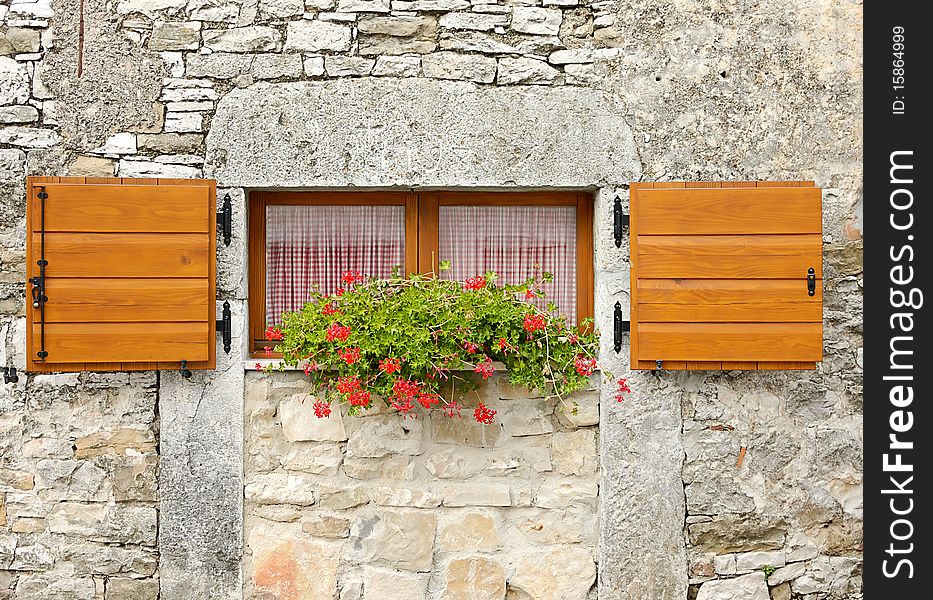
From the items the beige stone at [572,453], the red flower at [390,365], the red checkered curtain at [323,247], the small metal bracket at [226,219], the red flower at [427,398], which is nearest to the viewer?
the red flower at [390,365]

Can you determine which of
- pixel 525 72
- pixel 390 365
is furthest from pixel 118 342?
pixel 525 72

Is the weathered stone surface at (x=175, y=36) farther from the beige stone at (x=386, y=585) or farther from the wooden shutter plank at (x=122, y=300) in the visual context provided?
the beige stone at (x=386, y=585)

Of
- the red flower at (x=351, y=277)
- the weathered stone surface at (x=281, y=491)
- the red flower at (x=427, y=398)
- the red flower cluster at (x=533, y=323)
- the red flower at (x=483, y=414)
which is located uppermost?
the red flower at (x=351, y=277)

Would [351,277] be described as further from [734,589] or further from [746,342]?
[734,589]

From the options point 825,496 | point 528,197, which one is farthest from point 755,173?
point 825,496

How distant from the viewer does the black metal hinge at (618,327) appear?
323cm

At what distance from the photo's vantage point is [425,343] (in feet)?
9.51

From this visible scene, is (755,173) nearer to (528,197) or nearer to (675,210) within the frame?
(675,210)

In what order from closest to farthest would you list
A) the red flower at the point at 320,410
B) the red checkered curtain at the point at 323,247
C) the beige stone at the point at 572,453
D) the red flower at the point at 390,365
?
the red flower at the point at 390,365 → the red flower at the point at 320,410 → the beige stone at the point at 572,453 → the red checkered curtain at the point at 323,247

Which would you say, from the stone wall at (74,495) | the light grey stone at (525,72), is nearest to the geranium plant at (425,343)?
the stone wall at (74,495)

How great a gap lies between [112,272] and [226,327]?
1.66ft

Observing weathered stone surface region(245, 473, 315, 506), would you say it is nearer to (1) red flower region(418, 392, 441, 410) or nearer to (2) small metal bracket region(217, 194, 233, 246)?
(1) red flower region(418, 392, 441, 410)

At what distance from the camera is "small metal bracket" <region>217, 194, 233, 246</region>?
3.19 meters
